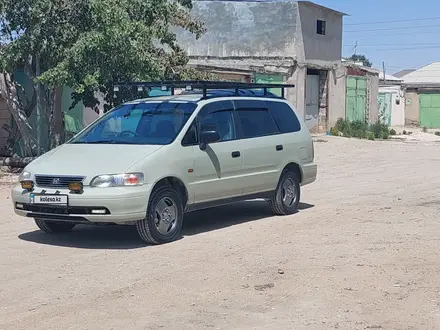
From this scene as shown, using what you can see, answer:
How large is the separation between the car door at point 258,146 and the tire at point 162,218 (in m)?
1.54

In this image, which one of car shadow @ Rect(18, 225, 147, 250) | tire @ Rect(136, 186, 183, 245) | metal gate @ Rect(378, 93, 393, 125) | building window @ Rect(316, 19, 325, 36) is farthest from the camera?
metal gate @ Rect(378, 93, 393, 125)

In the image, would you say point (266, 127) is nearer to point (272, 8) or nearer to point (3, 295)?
point (3, 295)

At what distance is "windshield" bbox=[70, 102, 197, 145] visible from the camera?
10312 mm

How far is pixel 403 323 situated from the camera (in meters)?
6.61

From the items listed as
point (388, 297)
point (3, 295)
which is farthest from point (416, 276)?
point (3, 295)

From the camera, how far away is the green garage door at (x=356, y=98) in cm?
3669

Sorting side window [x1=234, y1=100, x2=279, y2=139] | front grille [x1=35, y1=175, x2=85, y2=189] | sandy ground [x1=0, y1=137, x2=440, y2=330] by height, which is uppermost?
side window [x1=234, y1=100, x2=279, y2=139]

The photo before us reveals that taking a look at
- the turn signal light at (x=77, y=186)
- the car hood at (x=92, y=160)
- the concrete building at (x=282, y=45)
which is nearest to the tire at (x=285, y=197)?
the car hood at (x=92, y=160)

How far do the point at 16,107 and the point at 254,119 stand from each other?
7628 millimetres

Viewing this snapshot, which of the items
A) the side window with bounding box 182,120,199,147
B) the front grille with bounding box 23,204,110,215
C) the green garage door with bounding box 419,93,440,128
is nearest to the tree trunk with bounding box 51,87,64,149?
the side window with bounding box 182,120,199,147

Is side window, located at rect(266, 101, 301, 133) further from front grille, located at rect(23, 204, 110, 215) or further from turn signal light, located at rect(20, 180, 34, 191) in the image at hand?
turn signal light, located at rect(20, 180, 34, 191)

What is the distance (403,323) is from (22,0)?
36.4ft

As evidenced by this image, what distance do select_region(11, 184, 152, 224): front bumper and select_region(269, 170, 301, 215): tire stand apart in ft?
10.1

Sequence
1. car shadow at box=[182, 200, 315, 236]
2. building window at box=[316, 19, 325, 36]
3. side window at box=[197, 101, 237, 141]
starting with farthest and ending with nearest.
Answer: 1. building window at box=[316, 19, 325, 36]
2. car shadow at box=[182, 200, 315, 236]
3. side window at box=[197, 101, 237, 141]
